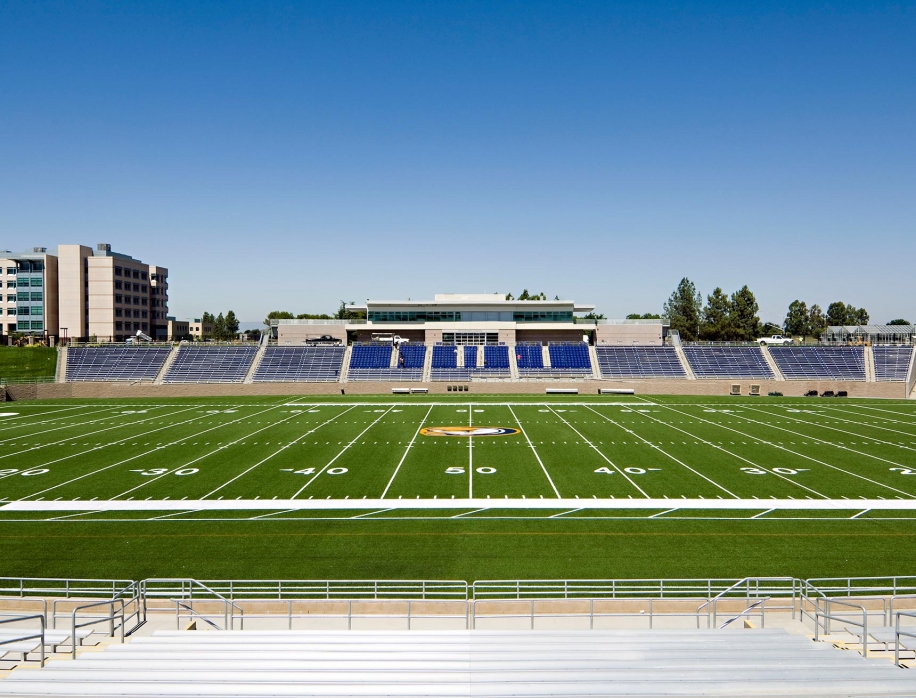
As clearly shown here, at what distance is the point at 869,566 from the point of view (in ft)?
58.3

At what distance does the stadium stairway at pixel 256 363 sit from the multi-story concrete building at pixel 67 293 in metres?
36.8

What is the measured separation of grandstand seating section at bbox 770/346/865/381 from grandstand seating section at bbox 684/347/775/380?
1.84 metres

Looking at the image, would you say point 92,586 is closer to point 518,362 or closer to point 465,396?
point 465,396

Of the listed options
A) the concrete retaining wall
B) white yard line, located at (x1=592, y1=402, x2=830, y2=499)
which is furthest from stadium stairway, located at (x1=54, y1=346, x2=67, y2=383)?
white yard line, located at (x1=592, y1=402, x2=830, y2=499)

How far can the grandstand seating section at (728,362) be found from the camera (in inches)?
2699

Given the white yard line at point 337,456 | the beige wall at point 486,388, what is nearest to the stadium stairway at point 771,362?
the beige wall at point 486,388

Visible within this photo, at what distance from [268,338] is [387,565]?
6469 centimetres

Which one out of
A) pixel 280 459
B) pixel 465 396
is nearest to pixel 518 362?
pixel 465 396

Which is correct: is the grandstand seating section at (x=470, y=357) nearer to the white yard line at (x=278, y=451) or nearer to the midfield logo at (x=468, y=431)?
the white yard line at (x=278, y=451)

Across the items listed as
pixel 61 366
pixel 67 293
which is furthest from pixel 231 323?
pixel 61 366

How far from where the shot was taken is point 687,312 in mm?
133000

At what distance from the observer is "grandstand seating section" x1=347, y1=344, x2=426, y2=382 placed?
6906 centimetres

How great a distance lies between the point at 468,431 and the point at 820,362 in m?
48.3

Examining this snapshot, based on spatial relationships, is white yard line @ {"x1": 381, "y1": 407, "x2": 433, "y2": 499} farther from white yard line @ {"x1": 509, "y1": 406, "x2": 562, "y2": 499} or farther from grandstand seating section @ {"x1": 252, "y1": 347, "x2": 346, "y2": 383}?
grandstand seating section @ {"x1": 252, "y1": 347, "x2": 346, "y2": 383}
